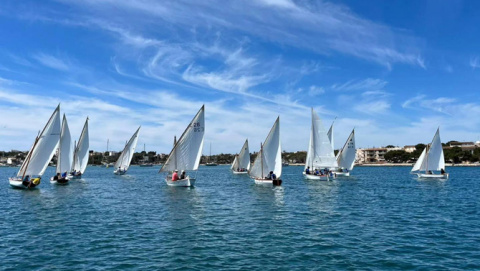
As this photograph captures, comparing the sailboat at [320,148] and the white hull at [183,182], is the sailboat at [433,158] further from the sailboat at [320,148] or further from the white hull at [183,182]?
the white hull at [183,182]

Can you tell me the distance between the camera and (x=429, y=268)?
57.9 ft

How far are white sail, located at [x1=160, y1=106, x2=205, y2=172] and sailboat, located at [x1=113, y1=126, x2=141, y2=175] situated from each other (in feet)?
191

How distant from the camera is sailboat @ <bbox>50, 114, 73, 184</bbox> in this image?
71375 millimetres

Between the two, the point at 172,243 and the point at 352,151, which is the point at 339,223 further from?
the point at 352,151

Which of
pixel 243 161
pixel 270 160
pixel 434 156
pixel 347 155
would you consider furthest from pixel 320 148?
pixel 243 161

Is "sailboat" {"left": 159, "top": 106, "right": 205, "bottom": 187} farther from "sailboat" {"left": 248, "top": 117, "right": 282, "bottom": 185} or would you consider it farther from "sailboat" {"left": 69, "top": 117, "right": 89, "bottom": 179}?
"sailboat" {"left": 69, "top": 117, "right": 89, "bottom": 179}

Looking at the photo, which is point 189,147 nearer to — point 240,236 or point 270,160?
point 270,160

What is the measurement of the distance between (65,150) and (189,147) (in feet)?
94.0

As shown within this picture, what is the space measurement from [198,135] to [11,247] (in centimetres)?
3802

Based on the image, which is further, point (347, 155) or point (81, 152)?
point (347, 155)

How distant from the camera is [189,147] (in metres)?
58.2

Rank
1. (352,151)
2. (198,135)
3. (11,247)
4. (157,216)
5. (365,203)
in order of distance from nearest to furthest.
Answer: (11,247) → (157,216) → (365,203) → (198,135) → (352,151)

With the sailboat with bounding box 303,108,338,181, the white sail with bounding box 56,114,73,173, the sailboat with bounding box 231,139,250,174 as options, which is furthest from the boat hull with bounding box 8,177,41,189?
the sailboat with bounding box 231,139,250,174

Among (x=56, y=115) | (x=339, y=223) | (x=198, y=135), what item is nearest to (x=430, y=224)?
(x=339, y=223)
